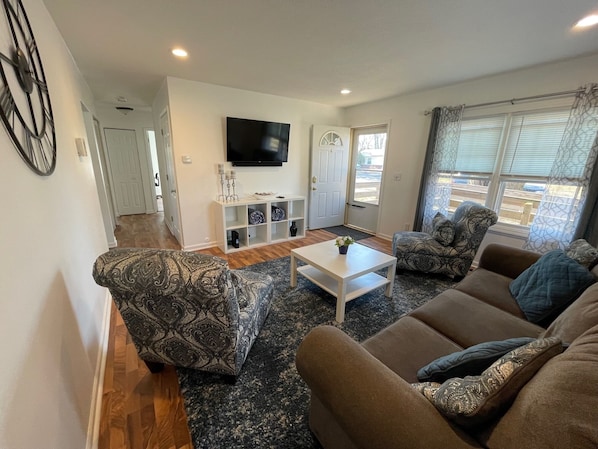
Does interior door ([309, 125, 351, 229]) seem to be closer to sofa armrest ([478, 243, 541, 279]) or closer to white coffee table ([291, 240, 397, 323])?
white coffee table ([291, 240, 397, 323])

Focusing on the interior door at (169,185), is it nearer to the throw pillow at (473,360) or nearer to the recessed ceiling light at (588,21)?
the throw pillow at (473,360)

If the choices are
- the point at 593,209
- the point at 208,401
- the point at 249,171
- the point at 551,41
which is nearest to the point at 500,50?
the point at 551,41

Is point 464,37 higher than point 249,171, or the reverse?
point 464,37

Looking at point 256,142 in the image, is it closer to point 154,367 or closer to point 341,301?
point 341,301

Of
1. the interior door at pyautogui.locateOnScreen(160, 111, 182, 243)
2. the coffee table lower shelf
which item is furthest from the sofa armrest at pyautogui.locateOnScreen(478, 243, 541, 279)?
the interior door at pyautogui.locateOnScreen(160, 111, 182, 243)

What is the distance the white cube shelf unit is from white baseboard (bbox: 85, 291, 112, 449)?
5.97 ft

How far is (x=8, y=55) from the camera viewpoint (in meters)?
0.99

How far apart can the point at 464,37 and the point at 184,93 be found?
3.08 meters

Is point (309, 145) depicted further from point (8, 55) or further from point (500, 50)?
point (8, 55)

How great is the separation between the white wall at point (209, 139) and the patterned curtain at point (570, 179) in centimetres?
335

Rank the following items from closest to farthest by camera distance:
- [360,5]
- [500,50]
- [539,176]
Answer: [360,5] < [500,50] < [539,176]

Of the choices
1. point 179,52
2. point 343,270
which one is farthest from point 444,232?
point 179,52

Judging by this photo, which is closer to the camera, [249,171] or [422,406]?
[422,406]

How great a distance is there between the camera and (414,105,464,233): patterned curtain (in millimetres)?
3271
